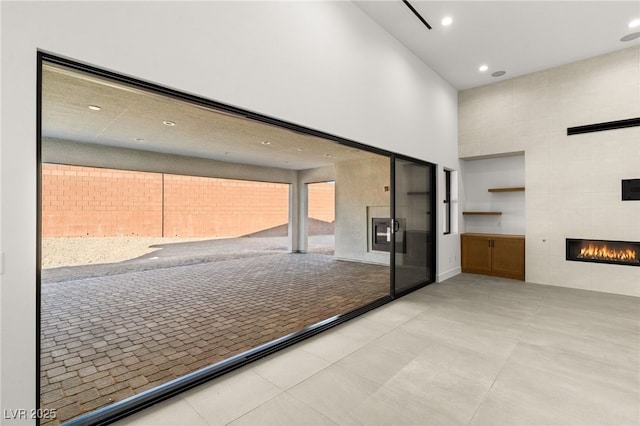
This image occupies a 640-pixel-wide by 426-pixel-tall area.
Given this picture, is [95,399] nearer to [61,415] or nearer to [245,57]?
[61,415]

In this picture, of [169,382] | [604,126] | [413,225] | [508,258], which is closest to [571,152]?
[604,126]

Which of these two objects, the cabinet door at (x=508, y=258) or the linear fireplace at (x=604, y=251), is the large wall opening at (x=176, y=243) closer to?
the cabinet door at (x=508, y=258)

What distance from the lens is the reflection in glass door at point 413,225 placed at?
14.7 feet

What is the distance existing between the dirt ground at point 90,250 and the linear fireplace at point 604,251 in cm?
1046

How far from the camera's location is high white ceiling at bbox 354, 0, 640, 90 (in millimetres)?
3690

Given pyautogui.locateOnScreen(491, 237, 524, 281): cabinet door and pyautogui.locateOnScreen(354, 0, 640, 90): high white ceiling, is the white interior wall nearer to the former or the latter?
pyautogui.locateOnScreen(354, 0, 640, 90): high white ceiling

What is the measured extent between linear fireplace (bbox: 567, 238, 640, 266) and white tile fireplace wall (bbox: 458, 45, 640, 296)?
10 centimetres

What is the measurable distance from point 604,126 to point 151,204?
36.4 feet

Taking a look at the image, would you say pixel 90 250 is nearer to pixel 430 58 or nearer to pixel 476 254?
pixel 430 58

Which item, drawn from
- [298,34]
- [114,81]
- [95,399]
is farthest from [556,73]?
[95,399]

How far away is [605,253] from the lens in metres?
4.85

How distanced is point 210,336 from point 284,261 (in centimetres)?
500

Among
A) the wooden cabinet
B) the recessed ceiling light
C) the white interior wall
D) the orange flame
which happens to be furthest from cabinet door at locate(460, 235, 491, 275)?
the recessed ceiling light

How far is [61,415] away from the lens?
6.26 feet
